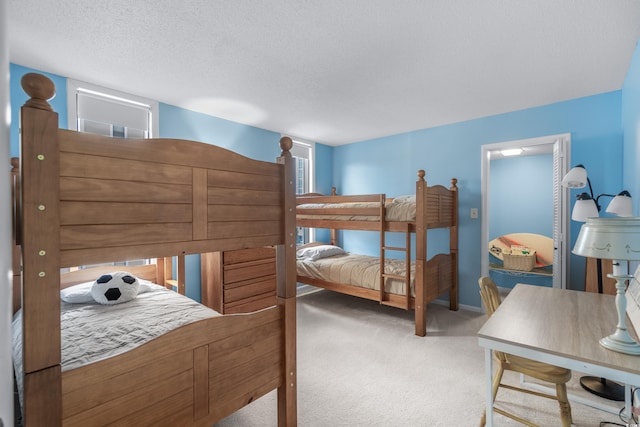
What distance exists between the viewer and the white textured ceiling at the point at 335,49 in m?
1.69

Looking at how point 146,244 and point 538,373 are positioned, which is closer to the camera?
point 146,244

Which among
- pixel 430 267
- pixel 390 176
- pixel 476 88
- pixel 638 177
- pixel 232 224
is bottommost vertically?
pixel 430 267

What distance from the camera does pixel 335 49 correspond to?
6.86 ft

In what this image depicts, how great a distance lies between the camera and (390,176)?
4504mm

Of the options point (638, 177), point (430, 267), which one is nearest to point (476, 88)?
point (638, 177)

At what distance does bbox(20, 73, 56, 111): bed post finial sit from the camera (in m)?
0.77

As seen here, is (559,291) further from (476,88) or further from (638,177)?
(476,88)

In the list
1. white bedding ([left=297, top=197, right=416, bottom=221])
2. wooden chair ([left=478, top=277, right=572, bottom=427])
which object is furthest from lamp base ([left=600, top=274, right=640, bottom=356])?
white bedding ([left=297, top=197, right=416, bottom=221])

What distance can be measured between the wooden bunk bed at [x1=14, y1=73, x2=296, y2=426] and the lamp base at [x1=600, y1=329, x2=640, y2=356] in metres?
1.37

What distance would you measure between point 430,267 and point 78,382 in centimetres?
302

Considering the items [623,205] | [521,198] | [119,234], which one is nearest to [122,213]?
[119,234]

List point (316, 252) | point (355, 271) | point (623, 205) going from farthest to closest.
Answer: point (316, 252) → point (355, 271) → point (623, 205)

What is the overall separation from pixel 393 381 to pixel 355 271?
1.50 meters

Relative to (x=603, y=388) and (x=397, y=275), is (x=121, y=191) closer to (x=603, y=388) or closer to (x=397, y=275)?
(x=397, y=275)
